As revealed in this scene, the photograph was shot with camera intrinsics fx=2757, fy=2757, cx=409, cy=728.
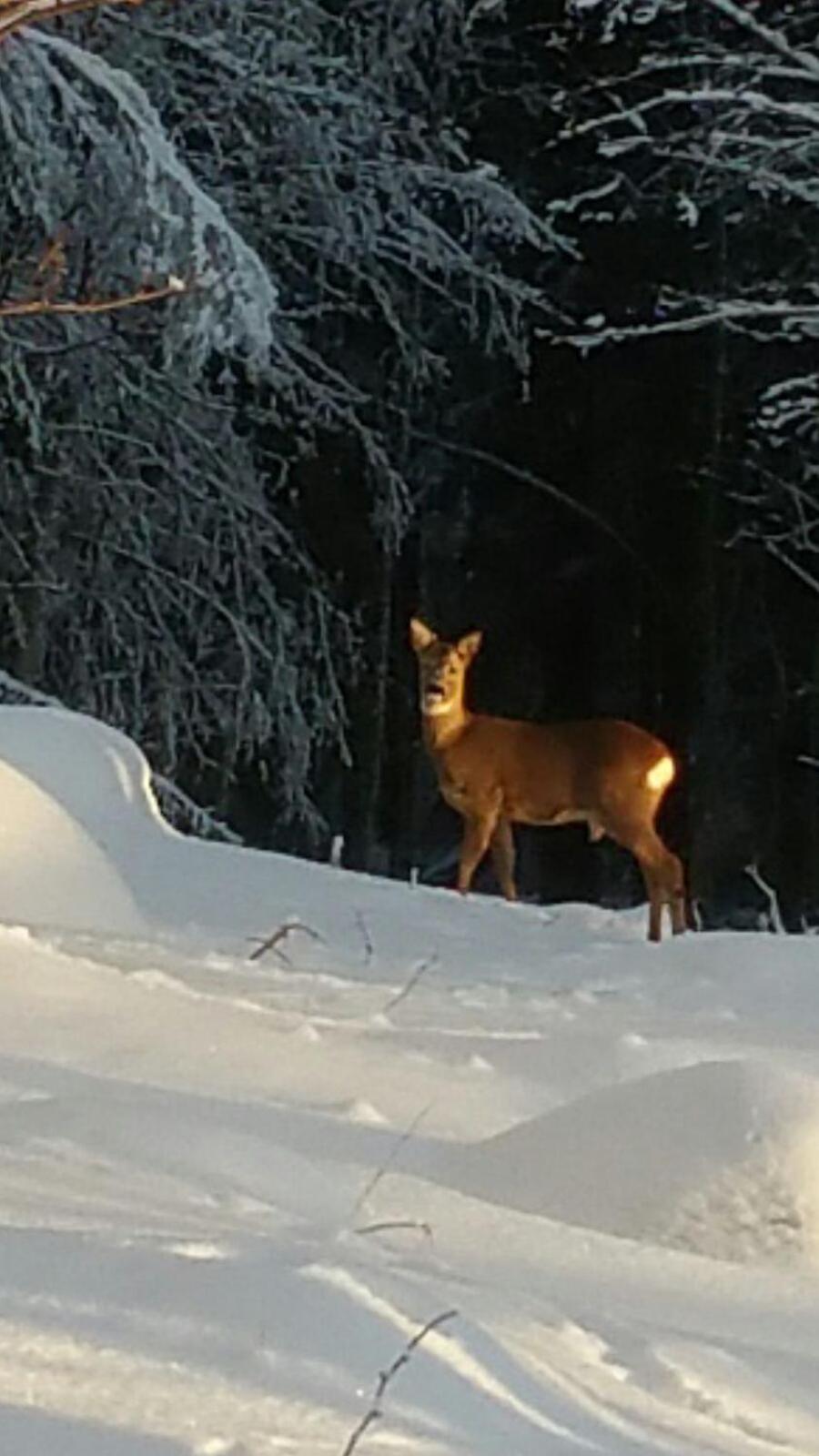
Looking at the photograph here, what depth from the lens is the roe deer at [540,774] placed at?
38.4ft

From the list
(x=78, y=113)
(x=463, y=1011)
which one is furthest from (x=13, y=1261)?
(x=78, y=113)

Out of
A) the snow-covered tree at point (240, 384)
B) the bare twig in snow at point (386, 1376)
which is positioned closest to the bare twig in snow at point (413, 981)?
the bare twig in snow at point (386, 1376)

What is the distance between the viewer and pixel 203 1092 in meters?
3.90

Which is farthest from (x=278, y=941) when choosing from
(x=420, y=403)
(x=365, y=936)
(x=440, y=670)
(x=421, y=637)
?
(x=420, y=403)

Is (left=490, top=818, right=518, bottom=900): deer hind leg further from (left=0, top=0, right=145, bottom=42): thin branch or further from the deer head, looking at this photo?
(left=0, top=0, right=145, bottom=42): thin branch

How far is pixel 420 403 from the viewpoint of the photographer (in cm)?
1869

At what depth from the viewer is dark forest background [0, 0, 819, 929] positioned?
13.0 meters

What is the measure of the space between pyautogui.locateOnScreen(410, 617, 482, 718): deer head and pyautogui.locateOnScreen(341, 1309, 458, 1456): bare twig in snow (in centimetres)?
957

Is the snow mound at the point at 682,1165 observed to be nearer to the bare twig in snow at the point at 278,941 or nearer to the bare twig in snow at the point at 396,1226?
the bare twig in snow at the point at 396,1226

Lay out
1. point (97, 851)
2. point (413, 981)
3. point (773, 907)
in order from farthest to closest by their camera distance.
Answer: point (773, 907) → point (97, 851) → point (413, 981)

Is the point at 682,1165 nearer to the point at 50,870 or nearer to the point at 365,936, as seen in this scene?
the point at 50,870

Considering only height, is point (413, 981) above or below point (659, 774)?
above

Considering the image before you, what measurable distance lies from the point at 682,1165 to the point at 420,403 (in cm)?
1541

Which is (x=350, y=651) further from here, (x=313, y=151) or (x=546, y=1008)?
(x=546, y=1008)
